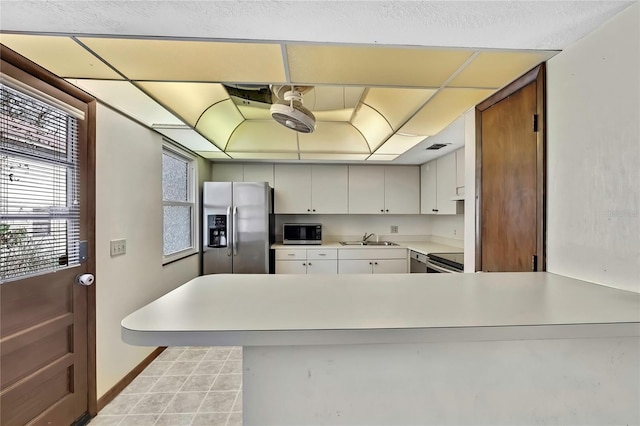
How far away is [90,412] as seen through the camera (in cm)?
180

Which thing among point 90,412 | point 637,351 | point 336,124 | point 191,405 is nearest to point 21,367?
point 90,412

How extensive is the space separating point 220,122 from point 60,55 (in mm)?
1634

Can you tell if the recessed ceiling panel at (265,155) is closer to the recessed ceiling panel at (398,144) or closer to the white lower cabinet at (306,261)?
the recessed ceiling panel at (398,144)

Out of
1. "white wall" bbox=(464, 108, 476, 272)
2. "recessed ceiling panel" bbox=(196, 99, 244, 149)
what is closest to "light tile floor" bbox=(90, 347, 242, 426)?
"white wall" bbox=(464, 108, 476, 272)

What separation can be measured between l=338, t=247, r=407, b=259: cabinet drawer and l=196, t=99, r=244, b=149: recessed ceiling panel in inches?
83.7

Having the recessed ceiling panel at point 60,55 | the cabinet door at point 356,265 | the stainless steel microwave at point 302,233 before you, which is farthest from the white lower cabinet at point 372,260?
the recessed ceiling panel at point 60,55

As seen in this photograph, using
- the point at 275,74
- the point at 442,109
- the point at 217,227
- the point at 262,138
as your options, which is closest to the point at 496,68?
the point at 442,109

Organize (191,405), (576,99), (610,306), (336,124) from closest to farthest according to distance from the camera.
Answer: (610,306), (576,99), (191,405), (336,124)

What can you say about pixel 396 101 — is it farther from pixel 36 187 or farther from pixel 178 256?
pixel 178 256

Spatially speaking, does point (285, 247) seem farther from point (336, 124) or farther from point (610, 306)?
point (610, 306)

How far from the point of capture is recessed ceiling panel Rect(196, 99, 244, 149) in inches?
105

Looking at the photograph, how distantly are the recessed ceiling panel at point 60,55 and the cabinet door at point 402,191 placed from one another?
11.4 feet

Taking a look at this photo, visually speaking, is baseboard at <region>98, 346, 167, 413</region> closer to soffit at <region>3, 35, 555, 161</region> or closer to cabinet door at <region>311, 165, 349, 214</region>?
soffit at <region>3, 35, 555, 161</region>

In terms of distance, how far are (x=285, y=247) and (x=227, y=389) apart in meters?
1.96
